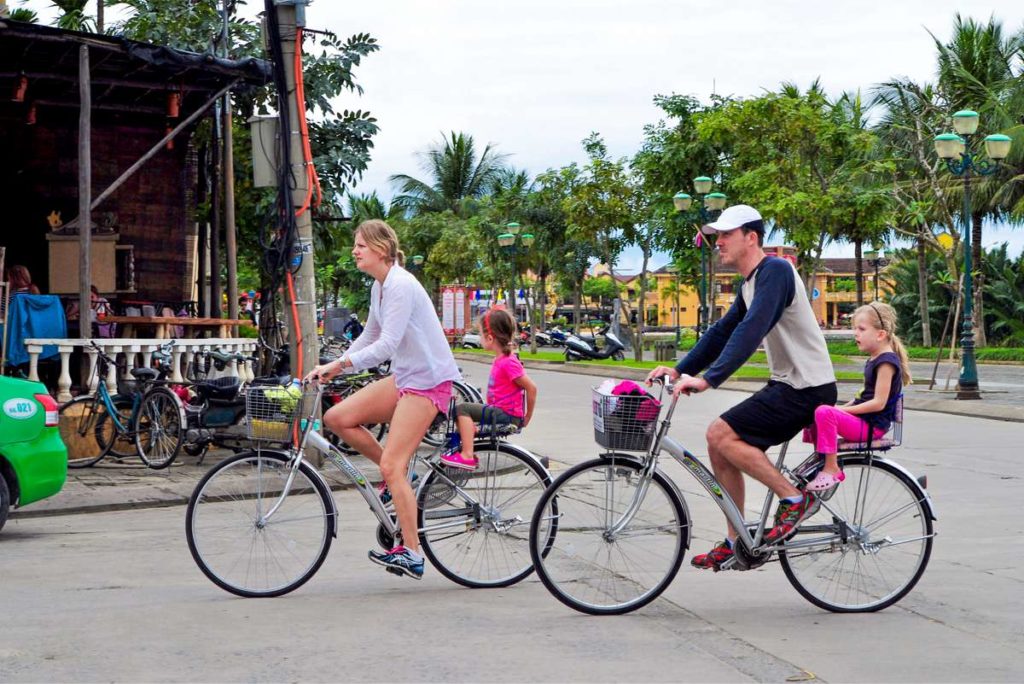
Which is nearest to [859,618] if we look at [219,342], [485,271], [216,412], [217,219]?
[216,412]

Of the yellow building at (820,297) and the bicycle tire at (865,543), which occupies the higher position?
the yellow building at (820,297)

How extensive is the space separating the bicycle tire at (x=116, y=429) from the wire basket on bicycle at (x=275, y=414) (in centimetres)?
657

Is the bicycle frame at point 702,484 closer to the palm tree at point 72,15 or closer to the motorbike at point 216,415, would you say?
the motorbike at point 216,415

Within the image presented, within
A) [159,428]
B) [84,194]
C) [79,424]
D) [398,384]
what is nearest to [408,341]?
[398,384]

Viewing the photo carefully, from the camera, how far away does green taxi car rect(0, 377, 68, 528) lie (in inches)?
328

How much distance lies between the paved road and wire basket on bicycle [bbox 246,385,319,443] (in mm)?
785

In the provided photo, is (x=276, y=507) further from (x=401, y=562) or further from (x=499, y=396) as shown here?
(x=499, y=396)

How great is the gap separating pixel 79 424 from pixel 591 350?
30.9 metres

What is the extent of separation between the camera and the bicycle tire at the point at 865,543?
237 inches

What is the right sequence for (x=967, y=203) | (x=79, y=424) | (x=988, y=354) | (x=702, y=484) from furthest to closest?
(x=988, y=354) → (x=967, y=203) → (x=79, y=424) → (x=702, y=484)

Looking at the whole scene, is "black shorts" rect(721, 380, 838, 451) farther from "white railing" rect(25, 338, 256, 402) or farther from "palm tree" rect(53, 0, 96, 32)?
"palm tree" rect(53, 0, 96, 32)

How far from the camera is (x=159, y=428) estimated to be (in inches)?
489

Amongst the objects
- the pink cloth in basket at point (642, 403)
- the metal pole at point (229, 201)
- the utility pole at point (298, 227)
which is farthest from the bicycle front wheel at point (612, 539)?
the metal pole at point (229, 201)

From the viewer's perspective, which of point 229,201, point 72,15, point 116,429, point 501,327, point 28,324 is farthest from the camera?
point 72,15
